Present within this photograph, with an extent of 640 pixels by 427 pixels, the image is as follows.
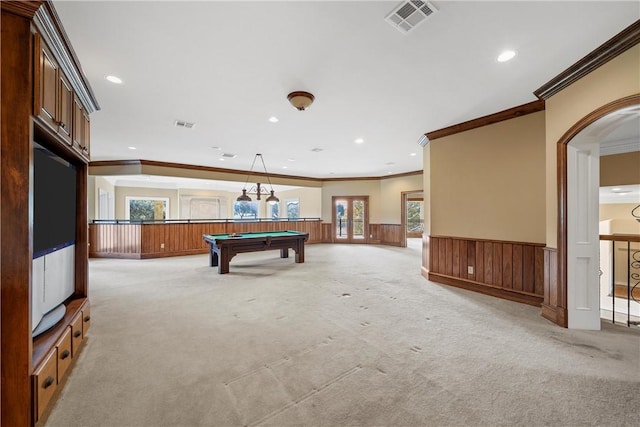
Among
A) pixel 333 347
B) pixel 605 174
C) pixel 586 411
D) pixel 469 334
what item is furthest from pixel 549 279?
pixel 605 174

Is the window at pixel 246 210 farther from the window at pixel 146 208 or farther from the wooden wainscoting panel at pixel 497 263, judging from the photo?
the wooden wainscoting panel at pixel 497 263

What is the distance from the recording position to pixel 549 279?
120 inches

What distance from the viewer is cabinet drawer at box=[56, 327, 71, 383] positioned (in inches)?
70.4

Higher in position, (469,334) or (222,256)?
(222,256)

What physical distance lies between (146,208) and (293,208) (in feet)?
19.5

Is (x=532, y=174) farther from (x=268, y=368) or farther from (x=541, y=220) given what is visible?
(x=268, y=368)

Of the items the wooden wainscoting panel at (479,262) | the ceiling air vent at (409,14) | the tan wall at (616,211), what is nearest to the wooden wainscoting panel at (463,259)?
the wooden wainscoting panel at (479,262)

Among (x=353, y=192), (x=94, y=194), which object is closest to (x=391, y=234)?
(x=353, y=192)

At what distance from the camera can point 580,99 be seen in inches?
104

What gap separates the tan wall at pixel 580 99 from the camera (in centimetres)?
218

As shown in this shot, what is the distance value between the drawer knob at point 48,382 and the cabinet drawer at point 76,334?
489 mm

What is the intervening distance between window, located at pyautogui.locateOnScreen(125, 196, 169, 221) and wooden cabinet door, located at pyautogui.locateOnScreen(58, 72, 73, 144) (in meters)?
9.24

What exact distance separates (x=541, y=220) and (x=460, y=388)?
280 cm

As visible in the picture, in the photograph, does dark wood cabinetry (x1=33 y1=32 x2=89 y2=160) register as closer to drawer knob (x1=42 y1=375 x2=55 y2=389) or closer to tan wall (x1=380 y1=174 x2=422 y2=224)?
drawer knob (x1=42 y1=375 x2=55 y2=389)
